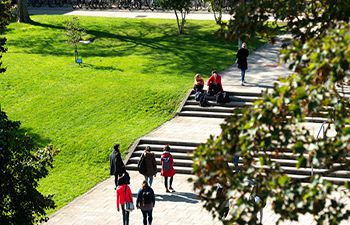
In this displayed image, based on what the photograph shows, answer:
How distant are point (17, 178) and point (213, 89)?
513 inches

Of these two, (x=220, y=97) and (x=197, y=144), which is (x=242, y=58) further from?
(x=197, y=144)

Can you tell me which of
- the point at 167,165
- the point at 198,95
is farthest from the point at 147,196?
the point at 198,95

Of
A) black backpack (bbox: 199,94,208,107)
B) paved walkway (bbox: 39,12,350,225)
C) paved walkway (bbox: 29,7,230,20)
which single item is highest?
paved walkway (bbox: 29,7,230,20)

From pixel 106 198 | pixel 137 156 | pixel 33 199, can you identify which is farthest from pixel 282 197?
pixel 137 156

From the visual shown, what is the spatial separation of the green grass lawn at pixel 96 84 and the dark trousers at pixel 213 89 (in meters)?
1.13

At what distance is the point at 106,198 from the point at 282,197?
42.9 feet

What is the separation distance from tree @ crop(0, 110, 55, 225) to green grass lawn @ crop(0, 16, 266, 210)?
626 centimetres

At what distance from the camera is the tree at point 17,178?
14.9 m

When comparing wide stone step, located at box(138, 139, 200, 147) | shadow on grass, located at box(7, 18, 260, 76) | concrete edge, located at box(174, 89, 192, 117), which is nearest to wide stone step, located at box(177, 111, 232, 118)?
concrete edge, located at box(174, 89, 192, 117)

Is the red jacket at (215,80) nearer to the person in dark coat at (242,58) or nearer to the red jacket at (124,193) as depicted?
the person in dark coat at (242,58)

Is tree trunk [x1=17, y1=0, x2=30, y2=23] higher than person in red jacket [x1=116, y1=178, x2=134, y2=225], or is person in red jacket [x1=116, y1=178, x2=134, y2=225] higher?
tree trunk [x1=17, y1=0, x2=30, y2=23]

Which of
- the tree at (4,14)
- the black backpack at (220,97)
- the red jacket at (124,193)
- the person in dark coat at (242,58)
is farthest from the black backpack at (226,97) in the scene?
the tree at (4,14)

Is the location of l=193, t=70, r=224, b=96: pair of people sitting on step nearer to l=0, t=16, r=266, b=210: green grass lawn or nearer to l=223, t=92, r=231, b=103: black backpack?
l=223, t=92, r=231, b=103: black backpack

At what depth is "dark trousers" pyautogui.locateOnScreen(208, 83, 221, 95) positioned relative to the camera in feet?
89.5
